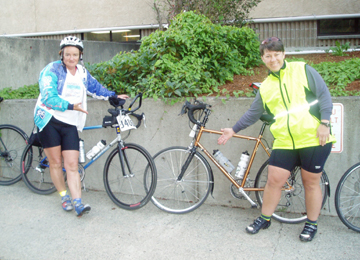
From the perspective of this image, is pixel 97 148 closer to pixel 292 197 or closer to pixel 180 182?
pixel 180 182

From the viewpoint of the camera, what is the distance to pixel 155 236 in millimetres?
3449

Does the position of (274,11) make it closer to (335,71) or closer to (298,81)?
(335,71)

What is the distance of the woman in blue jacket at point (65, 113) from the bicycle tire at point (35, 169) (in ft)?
2.21

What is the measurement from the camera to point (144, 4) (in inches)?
411

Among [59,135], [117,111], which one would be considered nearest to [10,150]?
[59,135]

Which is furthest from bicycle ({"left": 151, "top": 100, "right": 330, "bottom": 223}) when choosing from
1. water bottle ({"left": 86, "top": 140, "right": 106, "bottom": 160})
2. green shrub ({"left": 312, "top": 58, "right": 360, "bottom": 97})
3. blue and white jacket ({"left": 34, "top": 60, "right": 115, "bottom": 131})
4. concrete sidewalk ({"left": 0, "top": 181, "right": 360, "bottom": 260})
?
blue and white jacket ({"left": 34, "top": 60, "right": 115, "bottom": 131})

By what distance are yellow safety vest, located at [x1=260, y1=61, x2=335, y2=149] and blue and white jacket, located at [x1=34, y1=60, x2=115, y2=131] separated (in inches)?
84.4

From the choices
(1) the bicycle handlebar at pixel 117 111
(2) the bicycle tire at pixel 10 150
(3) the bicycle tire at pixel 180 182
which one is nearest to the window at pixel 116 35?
(2) the bicycle tire at pixel 10 150

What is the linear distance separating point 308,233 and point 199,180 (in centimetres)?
138

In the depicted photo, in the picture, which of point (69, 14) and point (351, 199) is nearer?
point (351, 199)

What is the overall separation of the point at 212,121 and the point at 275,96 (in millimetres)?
1130

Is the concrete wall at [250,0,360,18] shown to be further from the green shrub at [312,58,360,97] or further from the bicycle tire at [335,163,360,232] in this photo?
the bicycle tire at [335,163,360,232]

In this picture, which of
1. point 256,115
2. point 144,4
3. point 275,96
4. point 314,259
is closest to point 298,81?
point 275,96

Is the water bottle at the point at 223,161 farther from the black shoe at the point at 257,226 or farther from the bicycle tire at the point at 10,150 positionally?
the bicycle tire at the point at 10,150
